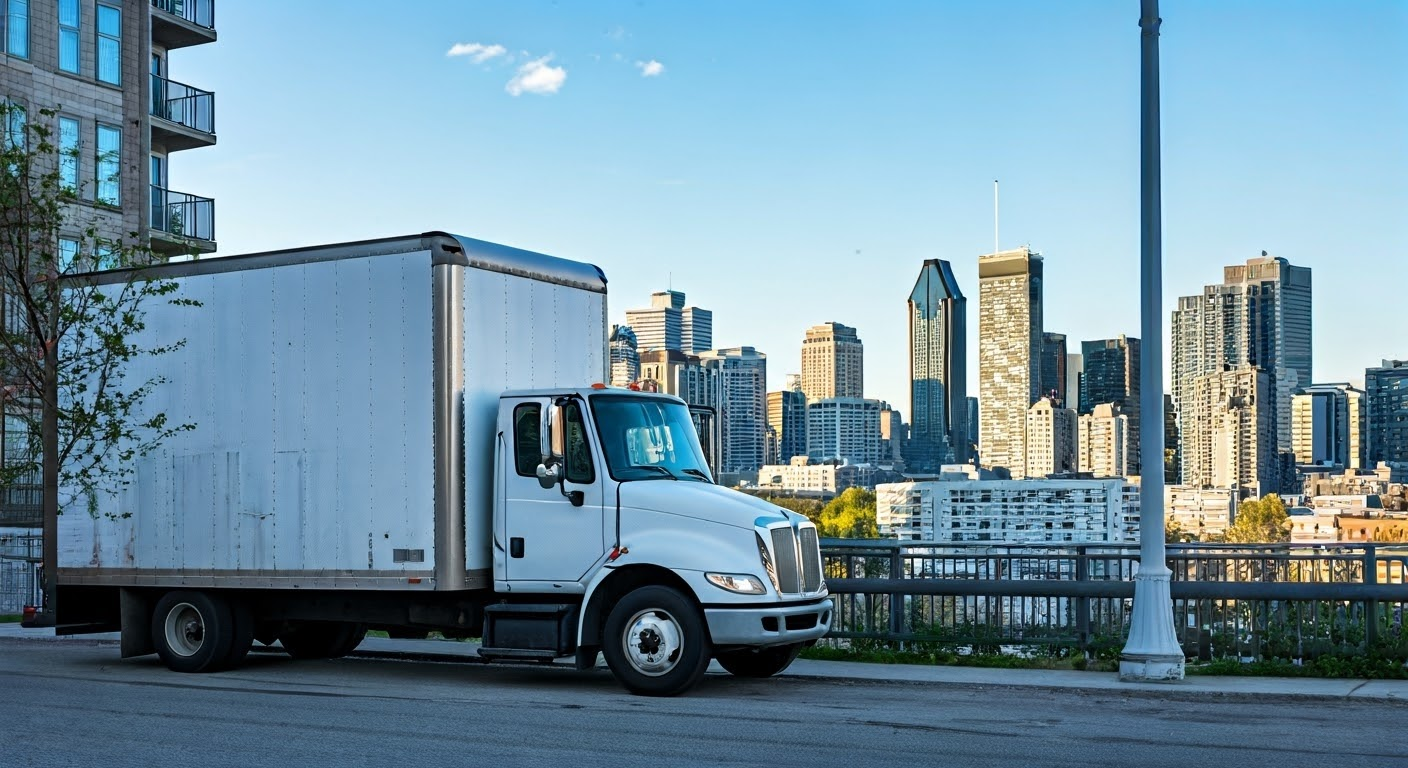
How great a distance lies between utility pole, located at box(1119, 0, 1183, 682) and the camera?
15828mm

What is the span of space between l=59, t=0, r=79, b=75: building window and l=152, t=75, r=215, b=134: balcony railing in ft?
13.9

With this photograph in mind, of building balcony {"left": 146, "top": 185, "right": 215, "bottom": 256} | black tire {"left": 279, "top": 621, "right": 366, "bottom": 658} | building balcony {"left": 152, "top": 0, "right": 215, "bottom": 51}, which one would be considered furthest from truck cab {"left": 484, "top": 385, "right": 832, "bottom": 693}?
building balcony {"left": 152, "top": 0, "right": 215, "bottom": 51}

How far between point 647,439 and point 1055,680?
185 inches

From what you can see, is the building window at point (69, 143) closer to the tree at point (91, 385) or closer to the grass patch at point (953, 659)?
the tree at point (91, 385)

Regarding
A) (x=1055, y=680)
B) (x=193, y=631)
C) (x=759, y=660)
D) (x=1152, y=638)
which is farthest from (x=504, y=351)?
(x=1152, y=638)

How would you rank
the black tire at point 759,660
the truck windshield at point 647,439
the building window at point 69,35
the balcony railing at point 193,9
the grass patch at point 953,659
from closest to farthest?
the truck windshield at point 647,439
the black tire at point 759,660
the grass patch at point 953,659
the building window at point 69,35
the balcony railing at point 193,9

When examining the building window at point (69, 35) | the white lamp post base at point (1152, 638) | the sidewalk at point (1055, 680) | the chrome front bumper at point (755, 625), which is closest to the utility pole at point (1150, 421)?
the white lamp post base at point (1152, 638)

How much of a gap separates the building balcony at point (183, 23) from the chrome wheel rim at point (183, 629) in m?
33.8

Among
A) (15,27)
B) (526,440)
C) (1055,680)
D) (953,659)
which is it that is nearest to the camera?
(526,440)

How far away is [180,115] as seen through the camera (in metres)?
49.0

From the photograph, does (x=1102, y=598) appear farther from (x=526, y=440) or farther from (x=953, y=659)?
(x=526, y=440)

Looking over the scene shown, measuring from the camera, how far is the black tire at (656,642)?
14.4m

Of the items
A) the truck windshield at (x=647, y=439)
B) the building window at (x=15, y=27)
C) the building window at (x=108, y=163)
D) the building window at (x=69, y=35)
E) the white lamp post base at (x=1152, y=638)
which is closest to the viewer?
the truck windshield at (x=647, y=439)

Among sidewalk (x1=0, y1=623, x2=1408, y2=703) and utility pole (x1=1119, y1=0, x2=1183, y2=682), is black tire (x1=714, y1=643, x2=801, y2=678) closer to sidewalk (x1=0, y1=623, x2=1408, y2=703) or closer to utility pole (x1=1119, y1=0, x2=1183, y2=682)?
sidewalk (x1=0, y1=623, x2=1408, y2=703)
